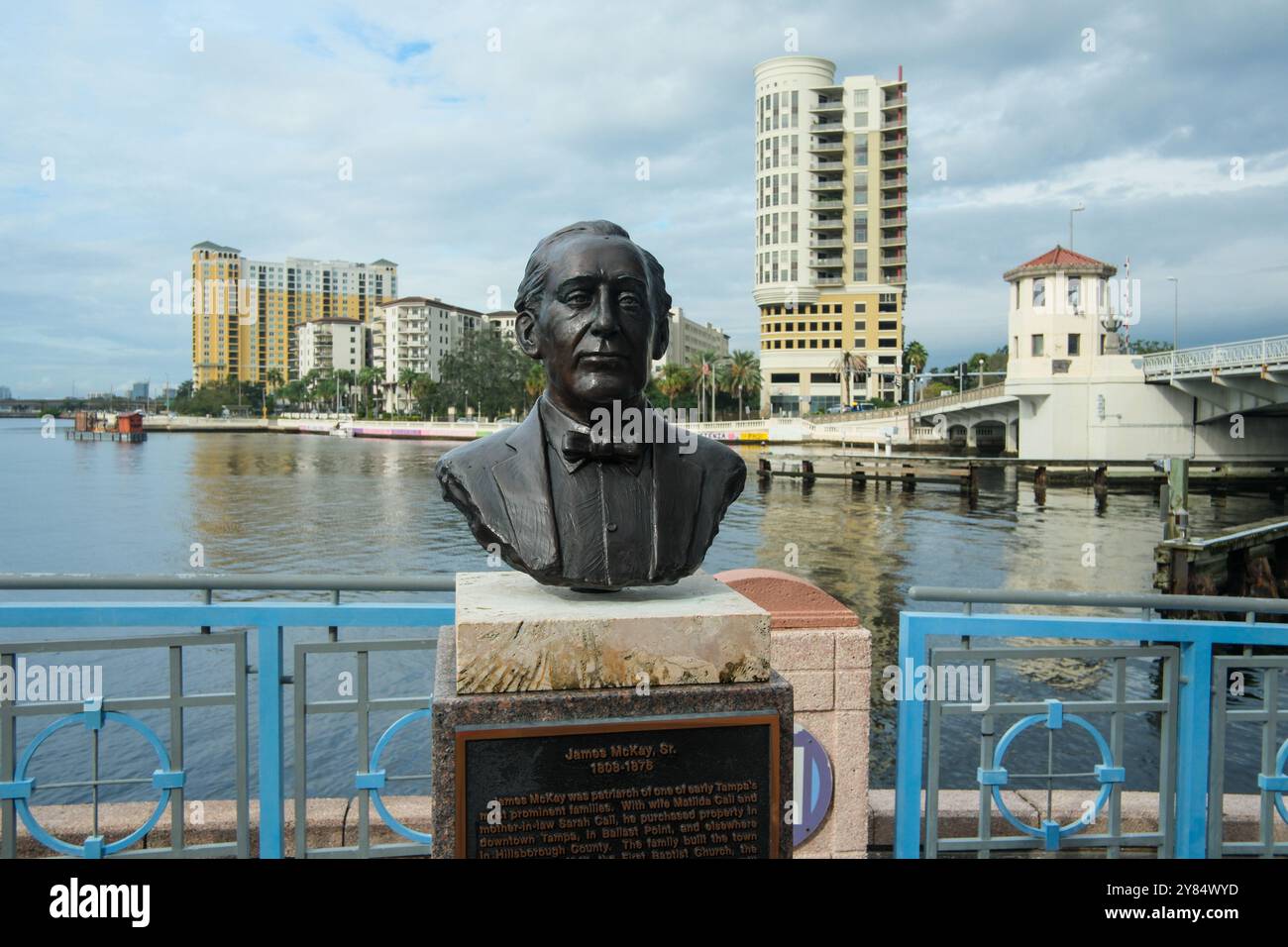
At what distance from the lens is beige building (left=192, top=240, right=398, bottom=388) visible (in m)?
130

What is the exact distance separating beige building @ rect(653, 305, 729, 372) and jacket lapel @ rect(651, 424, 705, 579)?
253 feet

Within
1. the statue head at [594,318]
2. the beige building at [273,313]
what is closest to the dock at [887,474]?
the statue head at [594,318]

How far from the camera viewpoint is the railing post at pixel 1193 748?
4.08m

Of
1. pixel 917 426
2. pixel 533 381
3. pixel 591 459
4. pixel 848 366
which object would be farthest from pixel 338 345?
pixel 591 459

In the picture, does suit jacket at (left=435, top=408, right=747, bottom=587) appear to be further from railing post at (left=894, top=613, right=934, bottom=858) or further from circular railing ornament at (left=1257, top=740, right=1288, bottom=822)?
circular railing ornament at (left=1257, top=740, right=1288, bottom=822)

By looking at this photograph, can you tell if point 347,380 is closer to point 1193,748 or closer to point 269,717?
point 269,717

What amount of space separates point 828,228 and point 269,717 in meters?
83.5

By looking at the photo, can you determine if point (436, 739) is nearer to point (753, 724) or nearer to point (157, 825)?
point (753, 724)

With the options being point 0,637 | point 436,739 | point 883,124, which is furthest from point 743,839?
point 883,124

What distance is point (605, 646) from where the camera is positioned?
3.15 meters

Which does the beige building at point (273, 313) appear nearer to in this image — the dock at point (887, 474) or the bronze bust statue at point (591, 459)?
the dock at point (887, 474)

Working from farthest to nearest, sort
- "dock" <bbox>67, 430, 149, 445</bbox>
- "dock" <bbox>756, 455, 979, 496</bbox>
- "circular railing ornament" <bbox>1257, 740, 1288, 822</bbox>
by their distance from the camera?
"dock" <bbox>67, 430, 149, 445</bbox>, "dock" <bbox>756, 455, 979, 496</bbox>, "circular railing ornament" <bbox>1257, 740, 1288, 822</bbox>

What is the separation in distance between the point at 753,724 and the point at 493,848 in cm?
97

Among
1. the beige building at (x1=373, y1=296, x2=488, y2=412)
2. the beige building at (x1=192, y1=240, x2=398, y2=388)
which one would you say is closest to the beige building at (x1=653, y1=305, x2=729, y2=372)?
the beige building at (x1=373, y1=296, x2=488, y2=412)
